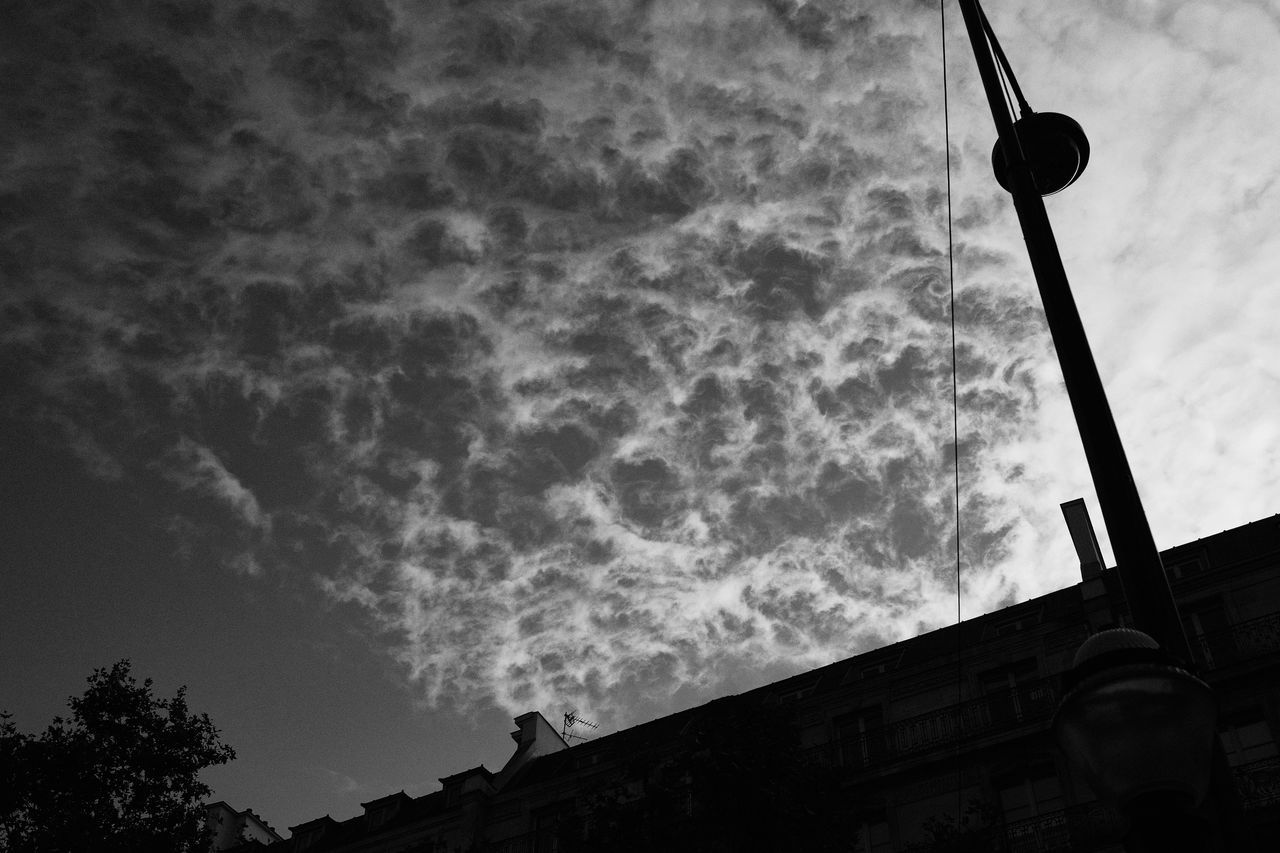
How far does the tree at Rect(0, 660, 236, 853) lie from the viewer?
91.5 feet

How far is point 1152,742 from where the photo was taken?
172 inches

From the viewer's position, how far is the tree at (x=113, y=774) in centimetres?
2788

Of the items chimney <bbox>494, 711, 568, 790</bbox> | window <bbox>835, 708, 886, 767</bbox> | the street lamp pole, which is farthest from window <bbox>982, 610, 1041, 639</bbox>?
the street lamp pole

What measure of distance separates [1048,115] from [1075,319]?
2178 mm

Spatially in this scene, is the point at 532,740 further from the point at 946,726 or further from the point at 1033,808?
the point at 1033,808

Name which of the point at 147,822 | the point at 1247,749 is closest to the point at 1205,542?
the point at 1247,749

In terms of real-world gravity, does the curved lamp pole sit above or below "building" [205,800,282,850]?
below

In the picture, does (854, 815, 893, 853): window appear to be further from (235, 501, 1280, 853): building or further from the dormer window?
the dormer window

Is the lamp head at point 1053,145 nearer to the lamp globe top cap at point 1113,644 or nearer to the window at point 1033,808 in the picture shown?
the lamp globe top cap at point 1113,644

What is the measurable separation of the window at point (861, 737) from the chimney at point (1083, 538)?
718 centimetres

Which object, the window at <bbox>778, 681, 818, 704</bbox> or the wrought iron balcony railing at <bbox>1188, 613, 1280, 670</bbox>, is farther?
the window at <bbox>778, 681, 818, 704</bbox>

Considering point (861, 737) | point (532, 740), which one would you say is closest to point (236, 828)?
point (532, 740)

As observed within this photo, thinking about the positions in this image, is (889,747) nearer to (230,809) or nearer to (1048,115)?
(1048,115)

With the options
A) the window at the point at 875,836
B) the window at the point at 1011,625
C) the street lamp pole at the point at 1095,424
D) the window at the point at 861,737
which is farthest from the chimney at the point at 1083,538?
the street lamp pole at the point at 1095,424
